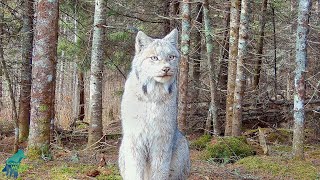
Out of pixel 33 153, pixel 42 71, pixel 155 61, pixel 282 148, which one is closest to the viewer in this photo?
pixel 155 61

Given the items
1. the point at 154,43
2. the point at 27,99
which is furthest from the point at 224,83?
the point at 154,43

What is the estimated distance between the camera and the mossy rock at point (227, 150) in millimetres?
9594

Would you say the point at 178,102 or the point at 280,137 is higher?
the point at 178,102

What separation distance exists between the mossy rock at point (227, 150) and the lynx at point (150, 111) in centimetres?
454

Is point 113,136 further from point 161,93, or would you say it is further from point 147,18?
point 161,93

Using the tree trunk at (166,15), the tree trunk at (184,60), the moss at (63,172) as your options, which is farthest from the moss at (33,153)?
the tree trunk at (166,15)

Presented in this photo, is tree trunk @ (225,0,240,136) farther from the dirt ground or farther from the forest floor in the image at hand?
the dirt ground

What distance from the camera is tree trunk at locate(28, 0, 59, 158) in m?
6.98

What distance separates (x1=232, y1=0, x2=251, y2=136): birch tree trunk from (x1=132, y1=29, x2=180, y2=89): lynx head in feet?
18.2

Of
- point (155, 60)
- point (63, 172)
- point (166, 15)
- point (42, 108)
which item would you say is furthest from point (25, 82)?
point (155, 60)

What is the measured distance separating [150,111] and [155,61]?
1.98ft

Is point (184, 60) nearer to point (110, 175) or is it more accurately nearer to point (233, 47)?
point (233, 47)

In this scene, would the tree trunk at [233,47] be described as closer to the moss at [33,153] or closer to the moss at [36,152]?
the moss at [36,152]

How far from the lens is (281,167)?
26.1ft
